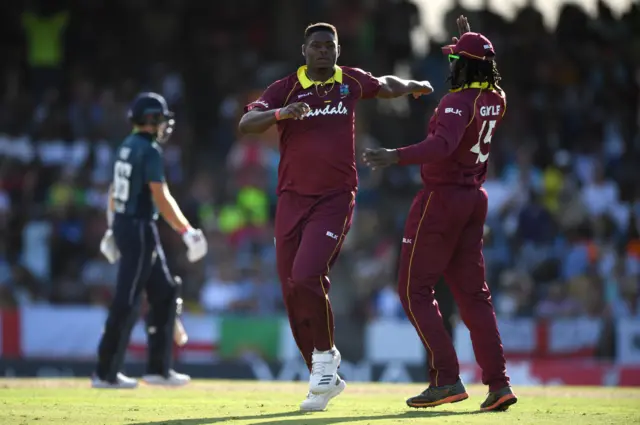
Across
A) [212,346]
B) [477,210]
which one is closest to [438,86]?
[212,346]

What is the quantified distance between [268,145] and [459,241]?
1201 cm

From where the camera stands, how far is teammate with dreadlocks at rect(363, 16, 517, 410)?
8320mm

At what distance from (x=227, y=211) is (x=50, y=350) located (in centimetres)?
376

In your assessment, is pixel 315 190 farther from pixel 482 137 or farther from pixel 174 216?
pixel 174 216

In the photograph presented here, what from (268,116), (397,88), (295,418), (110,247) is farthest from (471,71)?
(110,247)

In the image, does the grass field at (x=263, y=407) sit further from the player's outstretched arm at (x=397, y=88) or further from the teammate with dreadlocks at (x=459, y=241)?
the player's outstretched arm at (x=397, y=88)

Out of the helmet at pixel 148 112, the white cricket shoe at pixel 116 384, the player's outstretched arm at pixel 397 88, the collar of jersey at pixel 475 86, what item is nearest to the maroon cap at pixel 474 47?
the collar of jersey at pixel 475 86

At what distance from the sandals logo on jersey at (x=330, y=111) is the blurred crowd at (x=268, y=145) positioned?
27.8ft

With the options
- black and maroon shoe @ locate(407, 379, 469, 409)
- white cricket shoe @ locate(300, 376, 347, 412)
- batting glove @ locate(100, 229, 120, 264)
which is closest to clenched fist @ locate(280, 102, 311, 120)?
white cricket shoe @ locate(300, 376, 347, 412)

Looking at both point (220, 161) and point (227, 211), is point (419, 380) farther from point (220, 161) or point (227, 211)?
point (220, 161)

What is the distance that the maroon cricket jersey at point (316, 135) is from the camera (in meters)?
8.41

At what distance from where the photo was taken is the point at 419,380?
15.0 metres

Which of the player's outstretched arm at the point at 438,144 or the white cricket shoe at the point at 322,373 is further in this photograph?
the white cricket shoe at the point at 322,373

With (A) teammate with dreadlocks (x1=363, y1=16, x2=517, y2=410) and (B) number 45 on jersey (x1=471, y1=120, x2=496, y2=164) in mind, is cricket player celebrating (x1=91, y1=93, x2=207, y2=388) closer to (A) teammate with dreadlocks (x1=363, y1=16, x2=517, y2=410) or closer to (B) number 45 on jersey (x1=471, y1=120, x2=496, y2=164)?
(A) teammate with dreadlocks (x1=363, y1=16, x2=517, y2=410)
